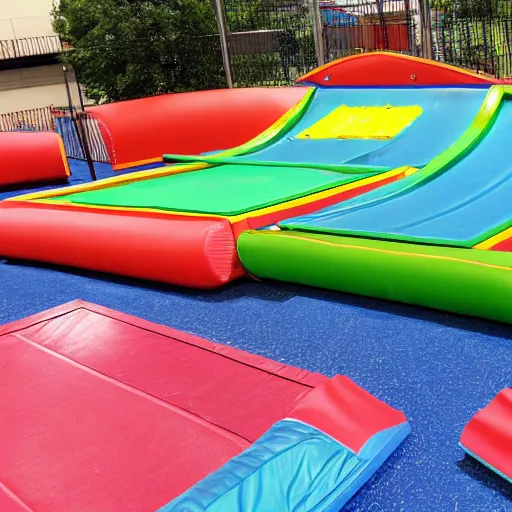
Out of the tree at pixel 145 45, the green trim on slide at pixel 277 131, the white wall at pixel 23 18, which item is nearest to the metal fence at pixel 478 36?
the green trim on slide at pixel 277 131

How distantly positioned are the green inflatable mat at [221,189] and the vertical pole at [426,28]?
192 centimetres

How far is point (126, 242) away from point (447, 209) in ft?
4.24

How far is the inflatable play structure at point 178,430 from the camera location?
1228mm

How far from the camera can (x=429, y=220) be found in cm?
250

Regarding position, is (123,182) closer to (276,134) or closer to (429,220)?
(276,134)

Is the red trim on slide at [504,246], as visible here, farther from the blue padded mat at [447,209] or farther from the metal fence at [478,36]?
the metal fence at [478,36]

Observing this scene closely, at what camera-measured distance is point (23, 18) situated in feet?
33.6

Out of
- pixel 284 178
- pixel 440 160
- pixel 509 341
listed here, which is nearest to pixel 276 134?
pixel 284 178

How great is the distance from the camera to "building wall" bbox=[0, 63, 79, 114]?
36.6 ft

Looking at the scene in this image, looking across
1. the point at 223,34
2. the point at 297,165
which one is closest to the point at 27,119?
the point at 223,34

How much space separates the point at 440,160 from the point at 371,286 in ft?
4.30

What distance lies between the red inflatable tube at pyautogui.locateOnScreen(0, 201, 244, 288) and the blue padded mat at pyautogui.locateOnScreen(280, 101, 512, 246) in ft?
1.17

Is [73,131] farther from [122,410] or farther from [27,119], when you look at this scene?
[122,410]

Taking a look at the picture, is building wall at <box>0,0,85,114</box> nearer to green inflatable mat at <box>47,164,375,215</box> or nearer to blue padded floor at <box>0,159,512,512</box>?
green inflatable mat at <box>47,164,375,215</box>
